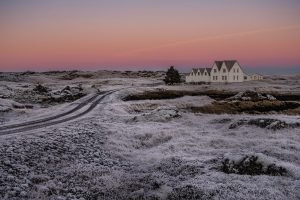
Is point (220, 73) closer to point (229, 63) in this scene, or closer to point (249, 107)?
point (229, 63)

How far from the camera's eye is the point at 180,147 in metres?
28.0

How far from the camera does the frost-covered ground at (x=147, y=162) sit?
711 inches

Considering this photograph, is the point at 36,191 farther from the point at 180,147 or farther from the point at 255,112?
the point at 255,112

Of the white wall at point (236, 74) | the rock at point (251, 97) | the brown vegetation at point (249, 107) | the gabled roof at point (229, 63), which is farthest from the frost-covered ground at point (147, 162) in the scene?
the white wall at point (236, 74)

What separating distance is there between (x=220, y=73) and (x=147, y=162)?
97.3 m

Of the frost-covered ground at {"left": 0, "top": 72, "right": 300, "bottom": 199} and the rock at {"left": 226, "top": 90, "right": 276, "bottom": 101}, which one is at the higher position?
the rock at {"left": 226, "top": 90, "right": 276, "bottom": 101}

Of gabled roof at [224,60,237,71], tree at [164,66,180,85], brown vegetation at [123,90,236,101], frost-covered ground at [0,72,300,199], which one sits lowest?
frost-covered ground at [0,72,300,199]

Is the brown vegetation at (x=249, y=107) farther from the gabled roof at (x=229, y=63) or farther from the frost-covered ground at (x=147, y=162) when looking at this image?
the gabled roof at (x=229, y=63)

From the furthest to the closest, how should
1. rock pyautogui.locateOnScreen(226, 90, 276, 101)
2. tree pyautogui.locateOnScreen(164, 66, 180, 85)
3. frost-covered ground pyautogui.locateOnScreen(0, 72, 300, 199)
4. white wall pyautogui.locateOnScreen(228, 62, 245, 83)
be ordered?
white wall pyautogui.locateOnScreen(228, 62, 245, 83) < tree pyautogui.locateOnScreen(164, 66, 180, 85) < rock pyautogui.locateOnScreen(226, 90, 276, 101) < frost-covered ground pyautogui.locateOnScreen(0, 72, 300, 199)

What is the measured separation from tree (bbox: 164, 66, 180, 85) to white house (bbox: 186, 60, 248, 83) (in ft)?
48.9

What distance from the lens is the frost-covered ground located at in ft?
59.3

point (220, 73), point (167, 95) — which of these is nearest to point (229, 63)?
point (220, 73)

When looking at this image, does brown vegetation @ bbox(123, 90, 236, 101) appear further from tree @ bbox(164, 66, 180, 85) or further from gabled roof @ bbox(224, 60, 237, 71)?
gabled roof @ bbox(224, 60, 237, 71)

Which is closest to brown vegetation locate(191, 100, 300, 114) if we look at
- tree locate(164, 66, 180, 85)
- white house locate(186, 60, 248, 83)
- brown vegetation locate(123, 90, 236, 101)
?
brown vegetation locate(123, 90, 236, 101)
